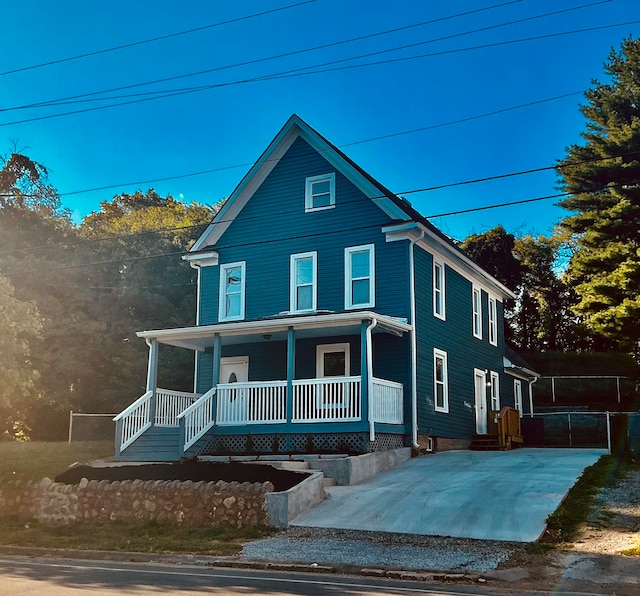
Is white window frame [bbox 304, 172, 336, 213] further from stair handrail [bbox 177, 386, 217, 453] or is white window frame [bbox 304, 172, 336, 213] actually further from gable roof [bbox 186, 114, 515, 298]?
stair handrail [bbox 177, 386, 217, 453]

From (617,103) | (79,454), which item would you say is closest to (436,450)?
(79,454)

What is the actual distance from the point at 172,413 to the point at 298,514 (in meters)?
8.67

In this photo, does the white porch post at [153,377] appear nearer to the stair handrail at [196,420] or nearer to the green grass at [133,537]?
the stair handrail at [196,420]

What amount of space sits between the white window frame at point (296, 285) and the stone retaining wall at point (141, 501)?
848cm

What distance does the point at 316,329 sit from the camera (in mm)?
20031

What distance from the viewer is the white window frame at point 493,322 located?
2884cm

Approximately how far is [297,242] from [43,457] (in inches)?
400

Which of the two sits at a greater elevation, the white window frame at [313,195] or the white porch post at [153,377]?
the white window frame at [313,195]

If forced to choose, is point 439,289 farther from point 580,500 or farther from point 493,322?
point 580,500

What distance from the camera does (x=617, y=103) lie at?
36.2m

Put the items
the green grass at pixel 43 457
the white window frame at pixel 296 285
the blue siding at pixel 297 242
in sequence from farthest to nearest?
the white window frame at pixel 296 285 < the blue siding at pixel 297 242 < the green grass at pixel 43 457

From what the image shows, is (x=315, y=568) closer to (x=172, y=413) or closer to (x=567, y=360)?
(x=172, y=413)

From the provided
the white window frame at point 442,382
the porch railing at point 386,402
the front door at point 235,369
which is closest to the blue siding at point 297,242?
the front door at point 235,369

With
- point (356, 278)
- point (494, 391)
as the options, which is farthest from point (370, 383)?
point (494, 391)
